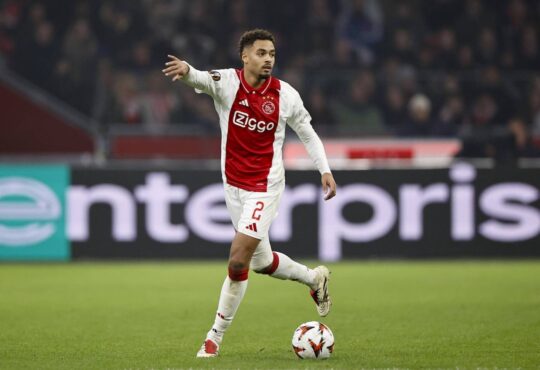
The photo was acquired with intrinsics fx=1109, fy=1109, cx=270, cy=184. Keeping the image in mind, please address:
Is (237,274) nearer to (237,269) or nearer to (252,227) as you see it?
(237,269)

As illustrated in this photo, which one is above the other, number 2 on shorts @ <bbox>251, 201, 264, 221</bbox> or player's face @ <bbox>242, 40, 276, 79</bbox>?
player's face @ <bbox>242, 40, 276, 79</bbox>

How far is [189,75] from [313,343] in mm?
1824

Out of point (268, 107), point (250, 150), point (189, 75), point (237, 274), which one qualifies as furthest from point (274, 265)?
point (189, 75)

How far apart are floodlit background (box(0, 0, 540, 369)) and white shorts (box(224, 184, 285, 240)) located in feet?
2.65

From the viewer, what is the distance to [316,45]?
1948 centimetres

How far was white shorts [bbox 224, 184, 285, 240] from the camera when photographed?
7105 mm

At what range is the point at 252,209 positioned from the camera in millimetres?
7152

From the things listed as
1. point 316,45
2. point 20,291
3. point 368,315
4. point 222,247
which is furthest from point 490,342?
point 316,45

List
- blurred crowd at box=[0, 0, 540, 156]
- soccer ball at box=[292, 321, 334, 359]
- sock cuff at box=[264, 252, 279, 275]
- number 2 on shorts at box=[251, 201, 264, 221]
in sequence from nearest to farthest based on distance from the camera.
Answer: soccer ball at box=[292, 321, 334, 359] → number 2 on shorts at box=[251, 201, 264, 221] → sock cuff at box=[264, 252, 279, 275] → blurred crowd at box=[0, 0, 540, 156]

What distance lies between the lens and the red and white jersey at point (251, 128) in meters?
7.24

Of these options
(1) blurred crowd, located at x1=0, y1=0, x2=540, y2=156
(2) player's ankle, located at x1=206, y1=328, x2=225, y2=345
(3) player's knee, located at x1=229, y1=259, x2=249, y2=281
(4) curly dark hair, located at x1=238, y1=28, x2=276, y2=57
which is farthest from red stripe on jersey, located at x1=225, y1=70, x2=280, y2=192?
(1) blurred crowd, located at x1=0, y1=0, x2=540, y2=156

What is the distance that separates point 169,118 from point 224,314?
11.0 metres

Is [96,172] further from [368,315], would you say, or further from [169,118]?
[368,315]

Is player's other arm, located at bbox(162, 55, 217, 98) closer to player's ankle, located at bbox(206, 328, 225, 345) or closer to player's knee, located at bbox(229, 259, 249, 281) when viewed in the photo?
player's knee, located at bbox(229, 259, 249, 281)
